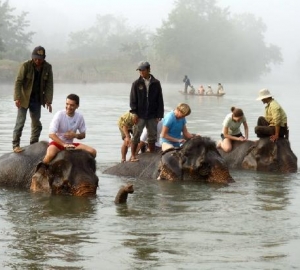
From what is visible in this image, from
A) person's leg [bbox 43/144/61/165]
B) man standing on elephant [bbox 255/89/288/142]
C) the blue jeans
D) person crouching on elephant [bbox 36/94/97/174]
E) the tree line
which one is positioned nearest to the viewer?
person's leg [bbox 43/144/61/165]

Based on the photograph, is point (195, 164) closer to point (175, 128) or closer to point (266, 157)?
point (175, 128)

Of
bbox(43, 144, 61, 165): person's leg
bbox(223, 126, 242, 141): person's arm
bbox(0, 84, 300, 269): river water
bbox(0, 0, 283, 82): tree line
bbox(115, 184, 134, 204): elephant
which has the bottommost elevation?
bbox(0, 84, 300, 269): river water

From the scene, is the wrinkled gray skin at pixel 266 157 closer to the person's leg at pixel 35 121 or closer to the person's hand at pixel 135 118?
the person's hand at pixel 135 118

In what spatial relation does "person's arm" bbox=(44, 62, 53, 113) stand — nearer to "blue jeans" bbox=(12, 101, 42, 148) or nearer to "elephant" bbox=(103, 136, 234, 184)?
"blue jeans" bbox=(12, 101, 42, 148)

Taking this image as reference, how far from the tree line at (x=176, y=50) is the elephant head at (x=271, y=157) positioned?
53.0m

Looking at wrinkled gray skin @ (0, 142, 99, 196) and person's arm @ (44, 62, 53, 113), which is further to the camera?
person's arm @ (44, 62, 53, 113)

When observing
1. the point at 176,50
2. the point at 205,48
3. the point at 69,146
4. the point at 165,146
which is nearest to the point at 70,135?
the point at 69,146

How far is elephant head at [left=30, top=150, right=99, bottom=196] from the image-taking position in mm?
11297

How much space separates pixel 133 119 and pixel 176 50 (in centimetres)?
9179

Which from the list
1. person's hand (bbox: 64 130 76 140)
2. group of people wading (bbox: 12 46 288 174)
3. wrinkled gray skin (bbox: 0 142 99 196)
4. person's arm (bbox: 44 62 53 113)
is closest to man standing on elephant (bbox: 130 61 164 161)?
group of people wading (bbox: 12 46 288 174)

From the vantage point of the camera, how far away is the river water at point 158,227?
7.94 meters

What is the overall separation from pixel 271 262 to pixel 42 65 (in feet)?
21.0

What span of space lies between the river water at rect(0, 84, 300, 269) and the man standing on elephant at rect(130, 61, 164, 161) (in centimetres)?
101

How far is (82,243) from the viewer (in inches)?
338
